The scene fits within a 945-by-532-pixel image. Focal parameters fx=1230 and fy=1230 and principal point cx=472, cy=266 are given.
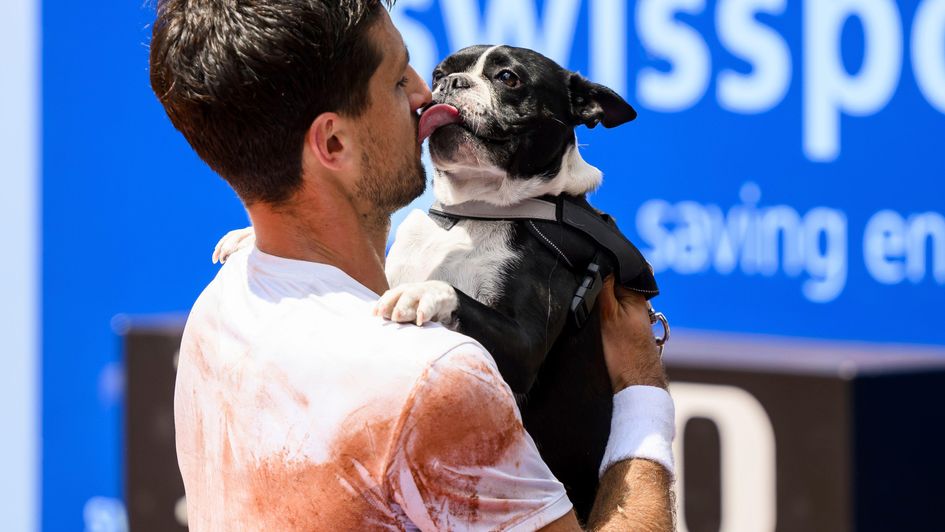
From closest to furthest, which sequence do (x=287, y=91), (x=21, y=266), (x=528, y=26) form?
1. (x=287, y=91)
2. (x=528, y=26)
3. (x=21, y=266)

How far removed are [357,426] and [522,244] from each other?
2.46 ft

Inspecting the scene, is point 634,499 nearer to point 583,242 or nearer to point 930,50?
point 583,242

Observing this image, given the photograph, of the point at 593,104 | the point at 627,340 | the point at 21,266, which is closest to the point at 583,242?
the point at 627,340

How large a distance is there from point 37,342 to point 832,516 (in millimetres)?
3961

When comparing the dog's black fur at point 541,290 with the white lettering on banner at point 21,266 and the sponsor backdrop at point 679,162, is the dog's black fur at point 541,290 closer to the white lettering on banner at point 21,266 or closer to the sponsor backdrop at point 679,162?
the sponsor backdrop at point 679,162

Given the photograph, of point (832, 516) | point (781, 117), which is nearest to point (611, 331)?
point (832, 516)

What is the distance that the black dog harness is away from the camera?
2.06m

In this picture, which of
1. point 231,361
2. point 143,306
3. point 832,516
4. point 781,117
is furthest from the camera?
point 143,306

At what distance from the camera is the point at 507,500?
1482 mm

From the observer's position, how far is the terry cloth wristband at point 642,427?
1.83 meters

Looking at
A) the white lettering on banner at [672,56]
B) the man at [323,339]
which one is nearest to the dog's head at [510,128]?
the man at [323,339]

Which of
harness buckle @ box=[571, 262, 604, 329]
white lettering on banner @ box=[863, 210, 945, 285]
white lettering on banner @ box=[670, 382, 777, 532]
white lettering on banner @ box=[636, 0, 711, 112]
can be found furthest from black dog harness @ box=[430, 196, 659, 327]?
white lettering on banner @ box=[636, 0, 711, 112]

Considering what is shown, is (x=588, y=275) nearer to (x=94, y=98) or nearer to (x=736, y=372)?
(x=736, y=372)

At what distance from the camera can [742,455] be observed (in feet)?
10.7
